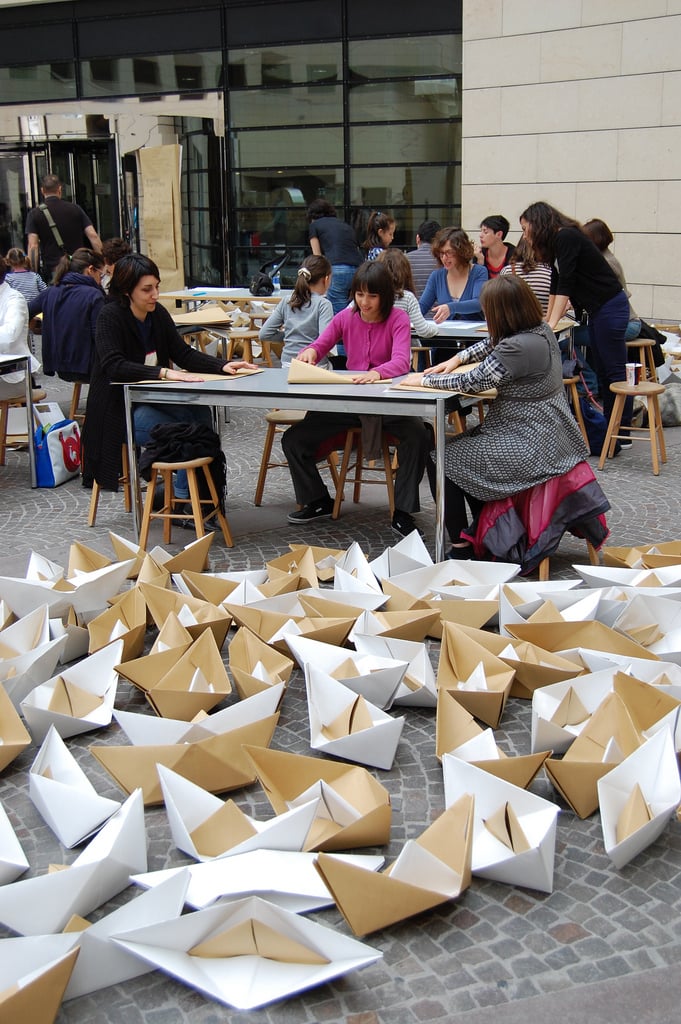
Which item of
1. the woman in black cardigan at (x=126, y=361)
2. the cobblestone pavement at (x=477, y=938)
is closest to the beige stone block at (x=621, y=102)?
the woman in black cardigan at (x=126, y=361)

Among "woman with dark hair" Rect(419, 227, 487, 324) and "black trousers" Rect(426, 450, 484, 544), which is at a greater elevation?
"woman with dark hair" Rect(419, 227, 487, 324)

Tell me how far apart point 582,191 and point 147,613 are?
8.44 m

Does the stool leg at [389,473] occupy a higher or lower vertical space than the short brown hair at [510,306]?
lower

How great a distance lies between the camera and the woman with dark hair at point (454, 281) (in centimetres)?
729

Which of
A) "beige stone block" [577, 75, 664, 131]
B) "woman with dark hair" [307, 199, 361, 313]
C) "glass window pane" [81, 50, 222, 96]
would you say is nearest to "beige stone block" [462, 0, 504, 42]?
"beige stone block" [577, 75, 664, 131]

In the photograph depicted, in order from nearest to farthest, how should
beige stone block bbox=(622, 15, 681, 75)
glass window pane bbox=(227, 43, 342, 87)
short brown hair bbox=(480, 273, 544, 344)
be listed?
short brown hair bbox=(480, 273, 544, 344) → beige stone block bbox=(622, 15, 681, 75) → glass window pane bbox=(227, 43, 342, 87)

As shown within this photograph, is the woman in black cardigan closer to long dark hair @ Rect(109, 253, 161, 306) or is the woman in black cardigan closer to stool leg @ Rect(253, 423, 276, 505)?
long dark hair @ Rect(109, 253, 161, 306)

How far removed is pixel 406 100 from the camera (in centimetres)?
1271

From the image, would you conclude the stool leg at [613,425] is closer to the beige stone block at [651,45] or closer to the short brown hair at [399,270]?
the short brown hair at [399,270]

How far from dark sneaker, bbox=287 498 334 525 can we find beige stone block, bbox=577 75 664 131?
6785mm

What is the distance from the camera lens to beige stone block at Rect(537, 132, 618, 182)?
10680mm

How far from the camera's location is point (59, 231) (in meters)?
11.6

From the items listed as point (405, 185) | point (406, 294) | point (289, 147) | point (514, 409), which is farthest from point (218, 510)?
point (289, 147)

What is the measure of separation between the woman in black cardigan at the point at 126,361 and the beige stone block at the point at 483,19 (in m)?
7.31
